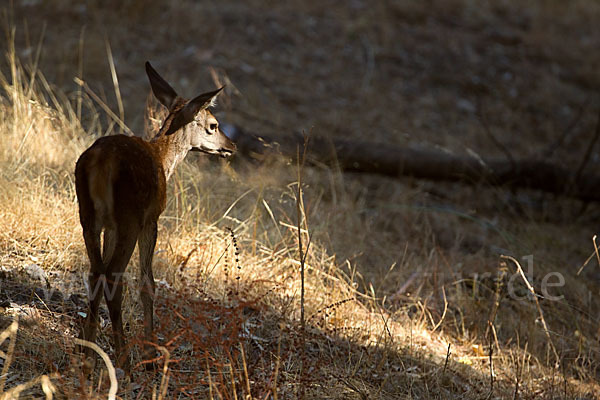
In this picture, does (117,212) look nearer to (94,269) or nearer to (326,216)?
(94,269)

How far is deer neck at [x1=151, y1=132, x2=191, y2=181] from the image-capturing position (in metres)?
3.62

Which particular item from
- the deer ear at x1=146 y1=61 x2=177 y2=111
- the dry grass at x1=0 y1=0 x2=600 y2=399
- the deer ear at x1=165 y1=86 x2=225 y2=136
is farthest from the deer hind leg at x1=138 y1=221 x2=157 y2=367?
the deer ear at x1=146 y1=61 x2=177 y2=111

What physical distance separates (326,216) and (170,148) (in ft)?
8.29

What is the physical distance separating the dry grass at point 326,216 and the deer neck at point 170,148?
1.50ft

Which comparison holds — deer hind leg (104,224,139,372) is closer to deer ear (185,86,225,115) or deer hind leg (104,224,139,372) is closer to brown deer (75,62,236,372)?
brown deer (75,62,236,372)

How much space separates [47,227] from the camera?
4445 mm

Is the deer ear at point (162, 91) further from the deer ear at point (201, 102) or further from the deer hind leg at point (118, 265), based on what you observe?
the deer hind leg at point (118, 265)

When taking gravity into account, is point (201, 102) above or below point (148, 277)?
above

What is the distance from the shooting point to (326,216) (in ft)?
19.8

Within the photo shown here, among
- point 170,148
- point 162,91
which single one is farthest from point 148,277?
point 162,91

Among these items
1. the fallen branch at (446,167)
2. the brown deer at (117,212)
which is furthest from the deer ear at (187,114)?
the fallen branch at (446,167)

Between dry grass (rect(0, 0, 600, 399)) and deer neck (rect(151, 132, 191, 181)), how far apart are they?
1.50ft

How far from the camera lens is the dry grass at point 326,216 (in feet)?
12.6

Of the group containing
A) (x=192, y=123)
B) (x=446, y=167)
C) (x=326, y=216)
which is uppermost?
(x=192, y=123)
